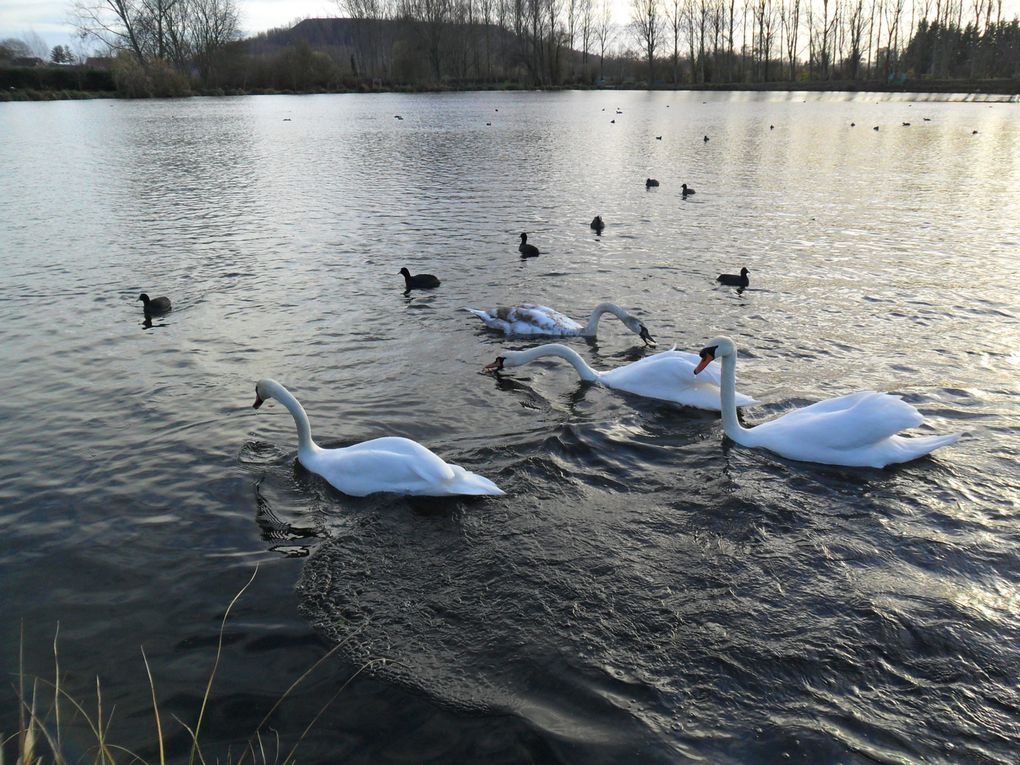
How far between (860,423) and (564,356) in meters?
3.34

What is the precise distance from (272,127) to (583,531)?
42.8 m

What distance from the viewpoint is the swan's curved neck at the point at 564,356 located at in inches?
335

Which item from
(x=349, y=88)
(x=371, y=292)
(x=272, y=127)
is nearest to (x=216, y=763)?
(x=371, y=292)

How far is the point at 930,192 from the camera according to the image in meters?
20.0

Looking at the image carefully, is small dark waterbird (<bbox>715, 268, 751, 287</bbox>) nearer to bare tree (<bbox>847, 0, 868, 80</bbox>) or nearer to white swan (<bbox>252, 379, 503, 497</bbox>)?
white swan (<bbox>252, 379, 503, 497</bbox>)

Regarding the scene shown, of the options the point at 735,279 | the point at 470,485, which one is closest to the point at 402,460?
the point at 470,485

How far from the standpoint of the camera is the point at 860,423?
6234mm

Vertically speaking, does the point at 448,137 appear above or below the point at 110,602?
above

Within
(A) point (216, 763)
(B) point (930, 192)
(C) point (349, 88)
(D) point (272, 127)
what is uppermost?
(C) point (349, 88)

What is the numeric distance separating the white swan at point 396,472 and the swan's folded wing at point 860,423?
8.70 feet

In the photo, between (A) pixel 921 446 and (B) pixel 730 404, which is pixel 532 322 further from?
(A) pixel 921 446

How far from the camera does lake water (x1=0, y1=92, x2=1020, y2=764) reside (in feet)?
13.1

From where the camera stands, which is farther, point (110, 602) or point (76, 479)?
point (76, 479)

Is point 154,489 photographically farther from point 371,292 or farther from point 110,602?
point 371,292
